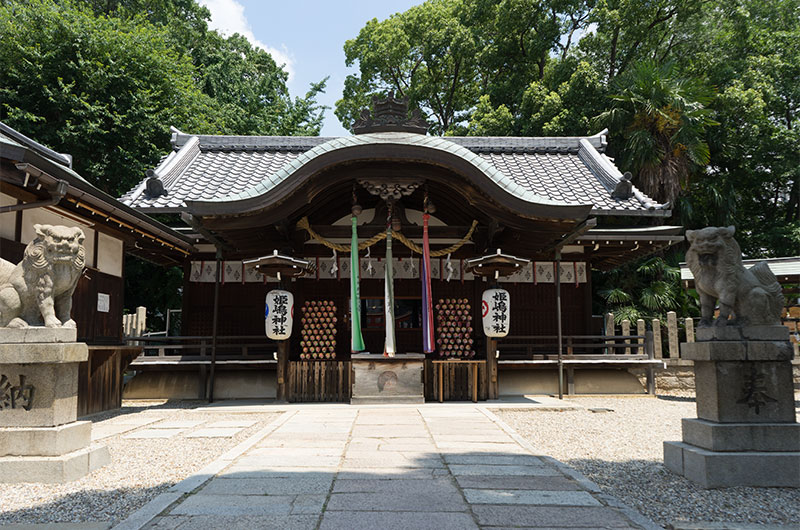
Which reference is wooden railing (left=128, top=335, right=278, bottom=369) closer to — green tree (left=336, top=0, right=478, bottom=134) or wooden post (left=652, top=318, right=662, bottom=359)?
wooden post (left=652, top=318, right=662, bottom=359)

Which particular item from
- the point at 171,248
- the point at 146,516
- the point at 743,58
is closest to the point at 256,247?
the point at 171,248

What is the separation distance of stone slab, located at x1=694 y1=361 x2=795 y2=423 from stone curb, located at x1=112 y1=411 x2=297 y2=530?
15.6ft

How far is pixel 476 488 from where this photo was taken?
14.4ft

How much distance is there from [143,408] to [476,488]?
26.7 feet

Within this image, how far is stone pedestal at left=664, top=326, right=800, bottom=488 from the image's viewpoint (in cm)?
466

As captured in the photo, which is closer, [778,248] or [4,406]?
[4,406]

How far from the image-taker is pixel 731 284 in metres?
5.10

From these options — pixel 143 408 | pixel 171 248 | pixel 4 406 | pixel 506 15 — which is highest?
pixel 506 15

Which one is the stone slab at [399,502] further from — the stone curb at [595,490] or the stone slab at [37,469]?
the stone slab at [37,469]

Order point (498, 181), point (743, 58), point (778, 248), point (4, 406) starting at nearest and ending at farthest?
point (4, 406) → point (498, 181) → point (778, 248) → point (743, 58)

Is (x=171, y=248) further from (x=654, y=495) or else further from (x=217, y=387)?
(x=654, y=495)

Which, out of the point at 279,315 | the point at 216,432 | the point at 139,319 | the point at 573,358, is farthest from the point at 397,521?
the point at 139,319

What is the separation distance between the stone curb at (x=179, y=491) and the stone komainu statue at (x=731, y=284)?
16.4ft

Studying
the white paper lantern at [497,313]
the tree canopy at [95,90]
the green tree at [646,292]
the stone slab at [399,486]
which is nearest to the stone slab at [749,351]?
the stone slab at [399,486]
